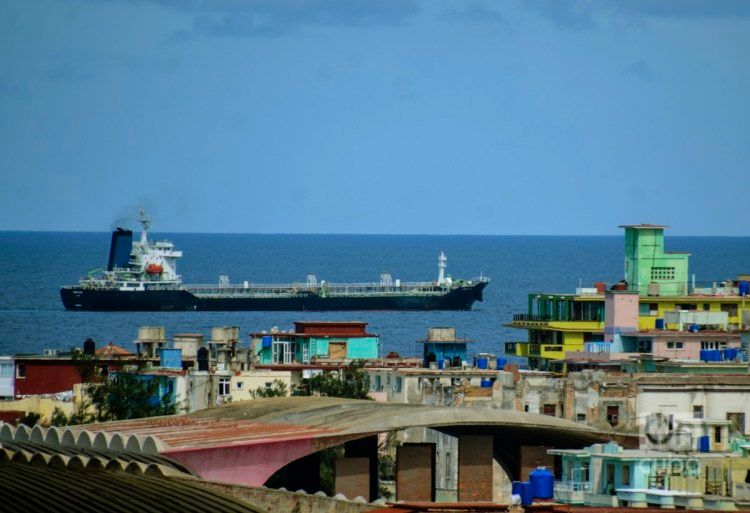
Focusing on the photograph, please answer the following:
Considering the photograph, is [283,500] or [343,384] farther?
[343,384]

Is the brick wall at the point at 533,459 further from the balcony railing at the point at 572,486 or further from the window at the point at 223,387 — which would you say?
the window at the point at 223,387

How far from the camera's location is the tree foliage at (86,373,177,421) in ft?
215

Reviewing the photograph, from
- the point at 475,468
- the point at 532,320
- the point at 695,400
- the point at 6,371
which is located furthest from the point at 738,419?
the point at 532,320

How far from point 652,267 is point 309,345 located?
1226 cm

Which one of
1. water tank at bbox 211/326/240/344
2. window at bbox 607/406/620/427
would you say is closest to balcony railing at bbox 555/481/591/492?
window at bbox 607/406/620/427

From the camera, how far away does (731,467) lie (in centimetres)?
4191

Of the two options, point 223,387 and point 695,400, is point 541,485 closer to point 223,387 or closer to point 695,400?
point 695,400

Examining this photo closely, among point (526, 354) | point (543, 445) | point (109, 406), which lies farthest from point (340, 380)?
point (543, 445)

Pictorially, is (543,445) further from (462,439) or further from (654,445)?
(654,445)

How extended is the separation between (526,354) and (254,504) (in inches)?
1894

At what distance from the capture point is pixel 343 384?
233ft

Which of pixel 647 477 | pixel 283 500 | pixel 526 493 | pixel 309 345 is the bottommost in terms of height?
pixel 283 500

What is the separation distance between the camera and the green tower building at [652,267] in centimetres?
8506

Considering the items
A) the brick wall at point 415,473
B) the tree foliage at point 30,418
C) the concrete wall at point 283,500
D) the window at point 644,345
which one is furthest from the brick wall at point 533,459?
the window at point 644,345
